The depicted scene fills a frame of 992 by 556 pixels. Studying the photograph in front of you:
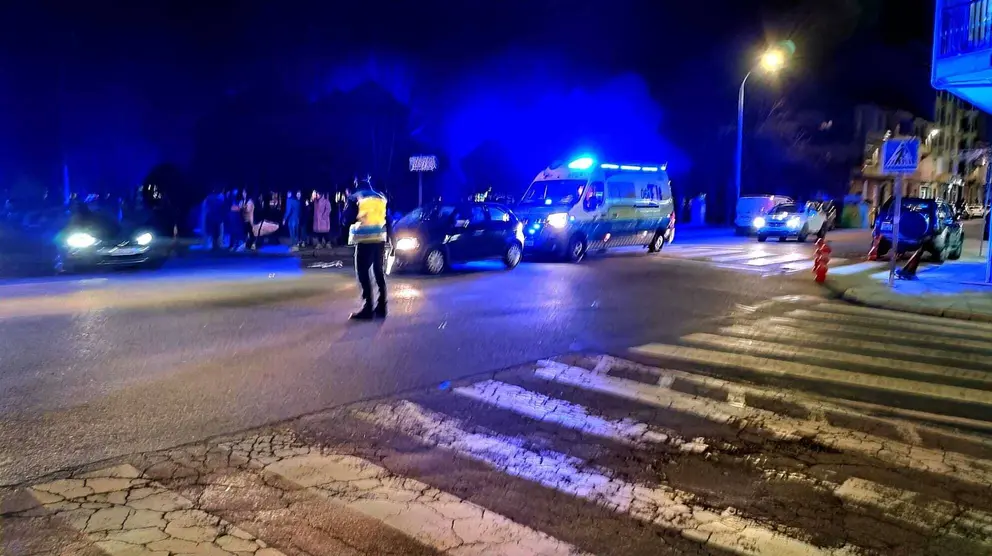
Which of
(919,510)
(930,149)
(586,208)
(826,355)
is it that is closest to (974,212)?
(930,149)

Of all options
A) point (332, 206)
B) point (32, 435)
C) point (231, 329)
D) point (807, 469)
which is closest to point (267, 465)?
point (32, 435)

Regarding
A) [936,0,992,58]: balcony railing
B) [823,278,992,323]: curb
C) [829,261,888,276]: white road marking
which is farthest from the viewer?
[829,261,888,276]: white road marking

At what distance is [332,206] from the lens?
24469 millimetres

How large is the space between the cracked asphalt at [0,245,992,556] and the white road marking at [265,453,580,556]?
0.05ft

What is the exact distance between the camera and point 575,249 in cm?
1911

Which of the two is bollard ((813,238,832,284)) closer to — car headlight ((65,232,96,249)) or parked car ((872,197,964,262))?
parked car ((872,197,964,262))

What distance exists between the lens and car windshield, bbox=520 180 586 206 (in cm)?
1919

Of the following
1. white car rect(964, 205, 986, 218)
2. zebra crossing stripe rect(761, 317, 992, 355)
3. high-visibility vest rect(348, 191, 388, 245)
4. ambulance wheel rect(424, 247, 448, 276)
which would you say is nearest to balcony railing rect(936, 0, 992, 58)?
zebra crossing stripe rect(761, 317, 992, 355)

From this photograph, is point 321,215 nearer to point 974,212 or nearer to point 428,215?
point 428,215

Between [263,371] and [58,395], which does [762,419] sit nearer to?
[263,371]

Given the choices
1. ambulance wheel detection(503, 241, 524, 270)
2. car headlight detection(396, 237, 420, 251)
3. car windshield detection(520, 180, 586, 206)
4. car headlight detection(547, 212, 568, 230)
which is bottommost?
ambulance wheel detection(503, 241, 524, 270)

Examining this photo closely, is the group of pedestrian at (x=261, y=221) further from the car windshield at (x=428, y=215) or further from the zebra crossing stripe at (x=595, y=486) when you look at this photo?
the zebra crossing stripe at (x=595, y=486)

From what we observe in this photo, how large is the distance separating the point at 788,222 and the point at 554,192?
1232cm

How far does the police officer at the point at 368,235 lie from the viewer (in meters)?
9.91
